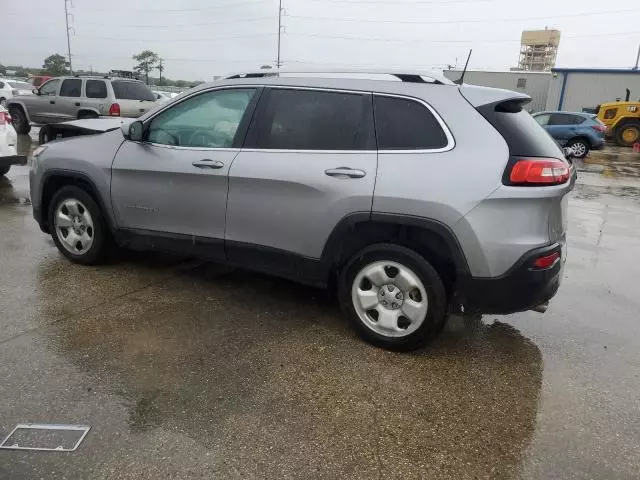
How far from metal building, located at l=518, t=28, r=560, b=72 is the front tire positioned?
11553 cm

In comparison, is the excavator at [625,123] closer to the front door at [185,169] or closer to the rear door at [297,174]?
the rear door at [297,174]

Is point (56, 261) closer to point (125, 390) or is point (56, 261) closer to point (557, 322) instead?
point (125, 390)

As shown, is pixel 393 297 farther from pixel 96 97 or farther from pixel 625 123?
pixel 625 123

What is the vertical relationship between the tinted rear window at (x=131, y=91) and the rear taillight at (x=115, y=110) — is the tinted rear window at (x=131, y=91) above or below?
above

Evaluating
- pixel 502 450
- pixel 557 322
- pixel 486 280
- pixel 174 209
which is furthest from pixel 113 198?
pixel 557 322

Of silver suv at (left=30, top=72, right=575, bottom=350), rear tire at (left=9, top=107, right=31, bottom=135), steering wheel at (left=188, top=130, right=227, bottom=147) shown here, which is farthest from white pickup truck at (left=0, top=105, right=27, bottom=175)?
rear tire at (left=9, top=107, right=31, bottom=135)

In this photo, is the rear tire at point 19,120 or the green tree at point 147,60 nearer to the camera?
the rear tire at point 19,120

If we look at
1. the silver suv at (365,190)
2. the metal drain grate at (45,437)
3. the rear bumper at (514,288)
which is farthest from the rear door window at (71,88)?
the rear bumper at (514,288)

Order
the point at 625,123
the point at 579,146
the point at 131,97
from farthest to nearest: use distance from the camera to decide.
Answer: the point at 625,123
the point at 579,146
the point at 131,97

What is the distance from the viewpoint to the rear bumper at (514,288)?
3.07m

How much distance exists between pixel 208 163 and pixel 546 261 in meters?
2.42

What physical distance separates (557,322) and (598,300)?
2.64ft

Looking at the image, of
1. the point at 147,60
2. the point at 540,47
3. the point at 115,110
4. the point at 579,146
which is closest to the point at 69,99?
the point at 115,110

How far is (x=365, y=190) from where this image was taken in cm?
331
